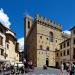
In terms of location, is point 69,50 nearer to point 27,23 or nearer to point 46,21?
point 46,21

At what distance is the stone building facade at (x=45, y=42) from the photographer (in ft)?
260

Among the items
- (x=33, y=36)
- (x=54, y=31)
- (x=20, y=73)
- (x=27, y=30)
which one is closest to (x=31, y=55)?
(x=33, y=36)

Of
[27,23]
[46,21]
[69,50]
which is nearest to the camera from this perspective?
[69,50]

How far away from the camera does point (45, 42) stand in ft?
270

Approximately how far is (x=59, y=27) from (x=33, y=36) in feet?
38.9

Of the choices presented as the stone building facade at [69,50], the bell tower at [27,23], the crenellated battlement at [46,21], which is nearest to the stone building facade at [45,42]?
the crenellated battlement at [46,21]

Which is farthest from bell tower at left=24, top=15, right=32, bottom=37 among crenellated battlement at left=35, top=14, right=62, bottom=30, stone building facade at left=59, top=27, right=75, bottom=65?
stone building facade at left=59, top=27, right=75, bottom=65

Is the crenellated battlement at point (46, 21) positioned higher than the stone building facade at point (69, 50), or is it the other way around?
the crenellated battlement at point (46, 21)

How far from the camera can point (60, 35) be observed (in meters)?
88.5

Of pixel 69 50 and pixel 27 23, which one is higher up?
pixel 27 23

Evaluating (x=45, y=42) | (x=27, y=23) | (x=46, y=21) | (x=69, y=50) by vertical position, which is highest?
(x=27, y=23)

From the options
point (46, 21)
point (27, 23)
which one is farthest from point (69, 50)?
point (27, 23)

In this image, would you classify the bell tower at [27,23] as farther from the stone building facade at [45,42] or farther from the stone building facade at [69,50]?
the stone building facade at [69,50]

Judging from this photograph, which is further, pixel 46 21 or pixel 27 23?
pixel 27 23
